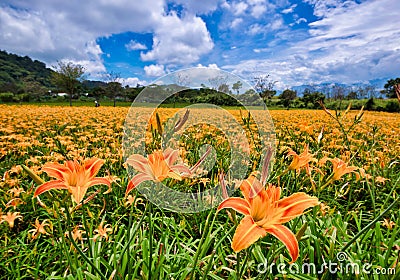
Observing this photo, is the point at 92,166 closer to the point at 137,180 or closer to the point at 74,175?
the point at 74,175

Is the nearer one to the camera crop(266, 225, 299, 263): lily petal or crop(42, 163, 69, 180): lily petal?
crop(266, 225, 299, 263): lily petal

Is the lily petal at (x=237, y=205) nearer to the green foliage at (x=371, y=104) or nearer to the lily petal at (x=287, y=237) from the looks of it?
the lily petal at (x=287, y=237)

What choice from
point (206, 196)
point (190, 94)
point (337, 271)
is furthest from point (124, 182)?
point (337, 271)

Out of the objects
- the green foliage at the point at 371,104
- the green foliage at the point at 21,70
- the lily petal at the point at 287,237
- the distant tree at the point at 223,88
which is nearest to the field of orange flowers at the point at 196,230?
the lily petal at the point at 287,237

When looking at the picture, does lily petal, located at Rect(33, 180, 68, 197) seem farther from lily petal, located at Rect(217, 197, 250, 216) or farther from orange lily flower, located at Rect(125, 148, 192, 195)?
lily petal, located at Rect(217, 197, 250, 216)

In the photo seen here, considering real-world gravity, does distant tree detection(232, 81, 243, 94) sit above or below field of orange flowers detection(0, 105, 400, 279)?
above

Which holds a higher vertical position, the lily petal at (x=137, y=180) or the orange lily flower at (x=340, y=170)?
the lily petal at (x=137, y=180)

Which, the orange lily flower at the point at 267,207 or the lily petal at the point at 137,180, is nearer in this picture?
the orange lily flower at the point at 267,207

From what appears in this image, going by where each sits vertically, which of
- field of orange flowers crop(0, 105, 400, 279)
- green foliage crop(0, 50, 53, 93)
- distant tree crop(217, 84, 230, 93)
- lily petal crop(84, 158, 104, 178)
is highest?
green foliage crop(0, 50, 53, 93)

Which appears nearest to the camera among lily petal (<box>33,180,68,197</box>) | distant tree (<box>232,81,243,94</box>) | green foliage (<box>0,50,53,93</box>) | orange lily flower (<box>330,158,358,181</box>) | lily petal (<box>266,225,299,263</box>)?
lily petal (<box>266,225,299,263</box>)

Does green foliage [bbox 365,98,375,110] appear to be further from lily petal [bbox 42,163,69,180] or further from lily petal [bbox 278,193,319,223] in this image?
lily petal [bbox 42,163,69,180]

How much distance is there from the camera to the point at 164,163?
931mm

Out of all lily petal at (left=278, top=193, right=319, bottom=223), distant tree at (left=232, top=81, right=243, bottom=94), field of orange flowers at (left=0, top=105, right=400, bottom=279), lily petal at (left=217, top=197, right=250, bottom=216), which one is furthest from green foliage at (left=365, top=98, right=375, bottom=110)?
lily petal at (left=217, top=197, right=250, bottom=216)

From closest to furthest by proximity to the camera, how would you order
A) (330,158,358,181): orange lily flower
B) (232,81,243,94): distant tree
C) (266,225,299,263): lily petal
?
(266,225,299,263): lily petal → (330,158,358,181): orange lily flower → (232,81,243,94): distant tree
